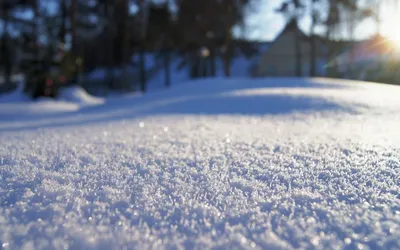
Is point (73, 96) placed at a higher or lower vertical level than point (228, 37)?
lower

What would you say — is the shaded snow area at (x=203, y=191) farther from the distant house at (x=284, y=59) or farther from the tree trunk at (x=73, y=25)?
the distant house at (x=284, y=59)

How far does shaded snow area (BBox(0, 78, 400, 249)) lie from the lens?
96 cm

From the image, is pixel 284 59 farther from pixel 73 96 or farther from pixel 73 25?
pixel 73 96

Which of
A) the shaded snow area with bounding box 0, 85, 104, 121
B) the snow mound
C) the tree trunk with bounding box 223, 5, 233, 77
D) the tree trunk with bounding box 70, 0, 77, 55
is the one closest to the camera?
the shaded snow area with bounding box 0, 85, 104, 121

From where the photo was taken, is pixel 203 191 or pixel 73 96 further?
pixel 73 96

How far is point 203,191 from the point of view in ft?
4.34

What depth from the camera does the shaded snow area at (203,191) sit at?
96 centimetres

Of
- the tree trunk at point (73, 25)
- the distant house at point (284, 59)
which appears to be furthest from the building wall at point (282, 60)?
the tree trunk at point (73, 25)

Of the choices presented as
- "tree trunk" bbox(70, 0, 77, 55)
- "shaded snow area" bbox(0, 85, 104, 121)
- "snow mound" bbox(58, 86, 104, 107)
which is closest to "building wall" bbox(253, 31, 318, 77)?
"tree trunk" bbox(70, 0, 77, 55)

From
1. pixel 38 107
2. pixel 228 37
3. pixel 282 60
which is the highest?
pixel 228 37

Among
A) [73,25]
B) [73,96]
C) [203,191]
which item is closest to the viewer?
[203,191]

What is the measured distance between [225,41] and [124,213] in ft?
58.3

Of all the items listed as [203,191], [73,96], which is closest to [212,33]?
[73,96]

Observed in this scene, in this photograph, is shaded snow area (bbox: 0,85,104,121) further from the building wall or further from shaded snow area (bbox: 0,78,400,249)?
the building wall
